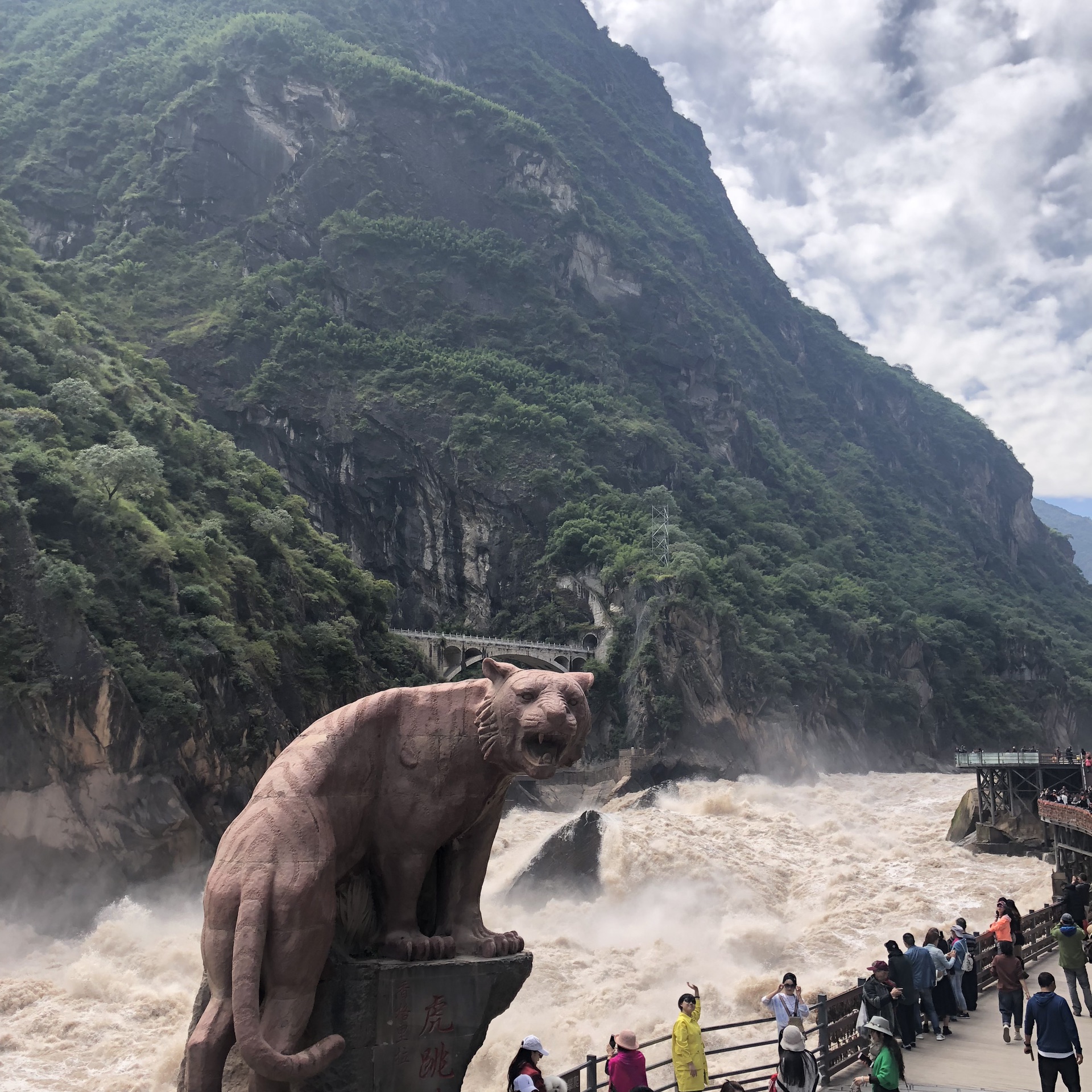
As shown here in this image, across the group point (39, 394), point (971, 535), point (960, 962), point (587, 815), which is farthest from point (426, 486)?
point (971, 535)

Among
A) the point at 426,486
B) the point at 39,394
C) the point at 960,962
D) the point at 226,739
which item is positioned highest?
the point at 426,486

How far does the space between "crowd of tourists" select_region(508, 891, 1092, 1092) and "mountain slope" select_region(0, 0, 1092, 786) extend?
150 ft

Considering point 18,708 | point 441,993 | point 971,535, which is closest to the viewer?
point 441,993

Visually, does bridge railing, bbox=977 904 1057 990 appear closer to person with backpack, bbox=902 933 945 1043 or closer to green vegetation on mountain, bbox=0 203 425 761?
person with backpack, bbox=902 933 945 1043

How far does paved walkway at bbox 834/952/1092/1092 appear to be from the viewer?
10.2 metres

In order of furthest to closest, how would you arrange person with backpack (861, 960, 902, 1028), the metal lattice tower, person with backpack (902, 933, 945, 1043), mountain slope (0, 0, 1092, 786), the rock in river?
mountain slope (0, 0, 1092, 786)
the metal lattice tower
the rock in river
person with backpack (902, 933, 945, 1043)
person with backpack (861, 960, 902, 1028)

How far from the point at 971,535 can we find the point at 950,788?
85.0 meters

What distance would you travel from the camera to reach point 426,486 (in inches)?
3091

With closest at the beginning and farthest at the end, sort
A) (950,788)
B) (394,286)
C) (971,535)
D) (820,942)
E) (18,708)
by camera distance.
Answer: (820,942) → (18,708) → (950,788) → (394,286) → (971,535)

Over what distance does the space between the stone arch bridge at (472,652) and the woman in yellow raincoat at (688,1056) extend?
5143cm

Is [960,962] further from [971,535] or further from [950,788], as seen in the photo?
[971,535]

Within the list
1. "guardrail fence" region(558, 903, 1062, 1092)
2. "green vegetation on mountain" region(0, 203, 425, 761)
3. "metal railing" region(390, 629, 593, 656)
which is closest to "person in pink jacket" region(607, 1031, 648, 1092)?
"guardrail fence" region(558, 903, 1062, 1092)

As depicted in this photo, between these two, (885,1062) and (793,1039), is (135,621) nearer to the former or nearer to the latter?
(793,1039)

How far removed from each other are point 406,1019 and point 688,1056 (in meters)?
3.74
